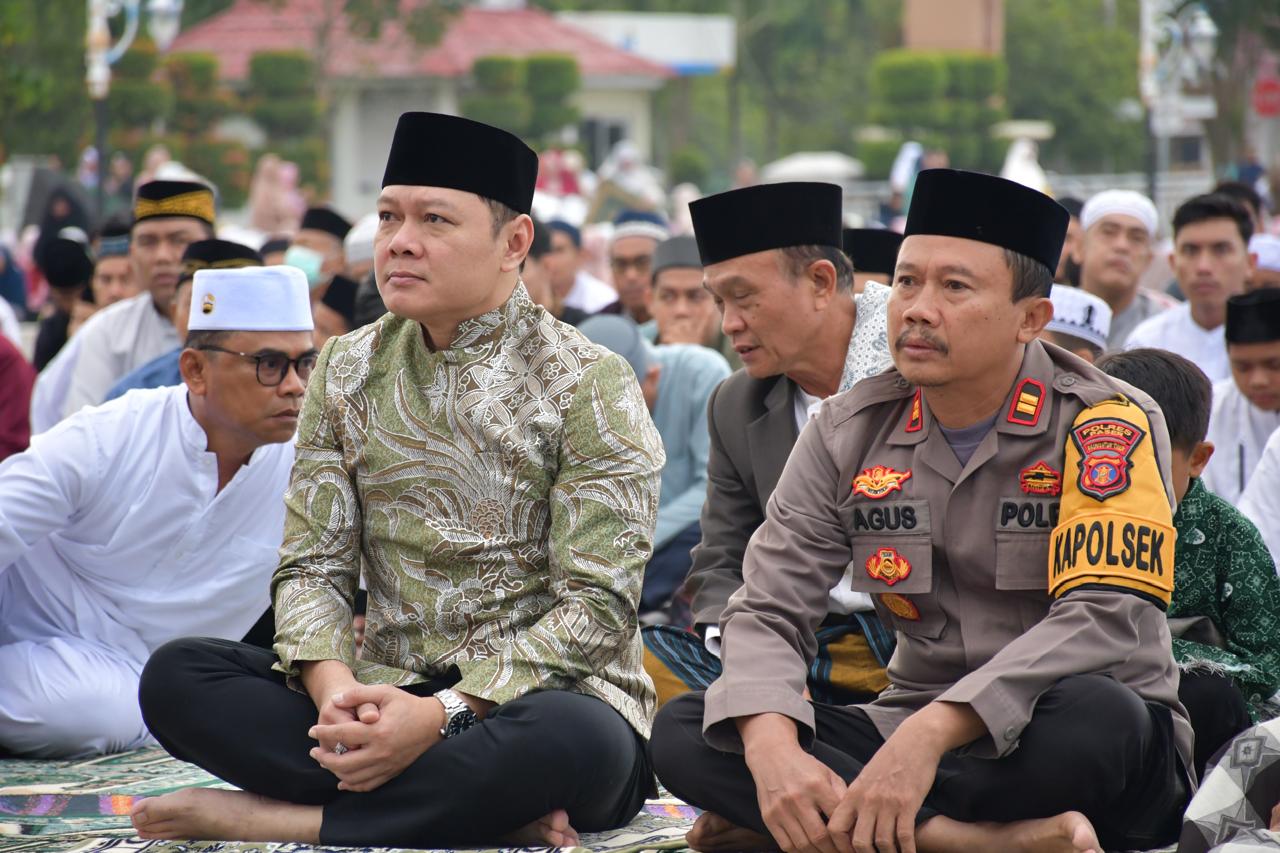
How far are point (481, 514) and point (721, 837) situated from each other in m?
0.78

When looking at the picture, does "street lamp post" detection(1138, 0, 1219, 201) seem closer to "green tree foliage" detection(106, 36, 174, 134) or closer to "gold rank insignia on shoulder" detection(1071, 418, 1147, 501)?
"green tree foliage" detection(106, 36, 174, 134)

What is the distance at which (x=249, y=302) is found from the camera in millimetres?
4352

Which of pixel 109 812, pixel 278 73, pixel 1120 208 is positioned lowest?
pixel 109 812

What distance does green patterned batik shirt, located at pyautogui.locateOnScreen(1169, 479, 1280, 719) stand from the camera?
369 centimetres

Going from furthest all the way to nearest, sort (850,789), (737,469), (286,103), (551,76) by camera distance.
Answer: (551,76)
(286,103)
(737,469)
(850,789)

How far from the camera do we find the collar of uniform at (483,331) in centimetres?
354

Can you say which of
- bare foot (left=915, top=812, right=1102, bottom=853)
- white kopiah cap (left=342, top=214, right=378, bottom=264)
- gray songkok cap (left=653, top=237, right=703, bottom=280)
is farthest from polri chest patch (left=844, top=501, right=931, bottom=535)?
white kopiah cap (left=342, top=214, right=378, bottom=264)

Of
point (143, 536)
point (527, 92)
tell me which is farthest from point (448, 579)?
point (527, 92)

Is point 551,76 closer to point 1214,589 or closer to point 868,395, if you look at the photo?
point 1214,589

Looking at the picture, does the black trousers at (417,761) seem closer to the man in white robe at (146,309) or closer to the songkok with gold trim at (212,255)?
the songkok with gold trim at (212,255)

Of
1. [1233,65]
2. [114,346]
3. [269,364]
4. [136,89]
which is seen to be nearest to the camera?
[269,364]

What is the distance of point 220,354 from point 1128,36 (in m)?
35.0

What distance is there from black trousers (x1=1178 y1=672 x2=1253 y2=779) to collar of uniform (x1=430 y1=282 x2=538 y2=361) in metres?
1.52

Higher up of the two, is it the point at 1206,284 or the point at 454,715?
the point at 1206,284
